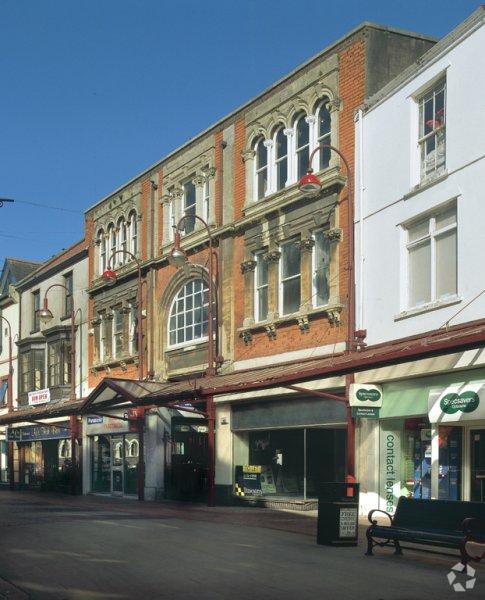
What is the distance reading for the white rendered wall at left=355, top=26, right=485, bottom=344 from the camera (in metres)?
18.9

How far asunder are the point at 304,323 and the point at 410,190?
17.3ft

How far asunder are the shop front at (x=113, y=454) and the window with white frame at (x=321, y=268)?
10.8 metres

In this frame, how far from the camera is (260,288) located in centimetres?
2748

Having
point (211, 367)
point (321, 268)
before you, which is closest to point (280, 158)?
point (321, 268)

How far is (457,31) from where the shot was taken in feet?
64.6

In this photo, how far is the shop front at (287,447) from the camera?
81.3ft

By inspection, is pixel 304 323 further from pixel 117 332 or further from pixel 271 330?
pixel 117 332

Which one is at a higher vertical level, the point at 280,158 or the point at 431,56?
the point at 431,56

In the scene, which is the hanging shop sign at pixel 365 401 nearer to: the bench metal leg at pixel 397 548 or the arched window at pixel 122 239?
the bench metal leg at pixel 397 548

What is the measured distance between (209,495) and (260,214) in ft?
28.1

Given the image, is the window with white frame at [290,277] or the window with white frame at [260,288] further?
the window with white frame at [260,288]

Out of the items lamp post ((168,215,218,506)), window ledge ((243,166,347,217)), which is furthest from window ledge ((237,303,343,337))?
window ledge ((243,166,347,217))

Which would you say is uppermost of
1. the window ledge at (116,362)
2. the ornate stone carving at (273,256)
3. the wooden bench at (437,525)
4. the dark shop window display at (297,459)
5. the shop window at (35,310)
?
the ornate stone carving at (273,256)

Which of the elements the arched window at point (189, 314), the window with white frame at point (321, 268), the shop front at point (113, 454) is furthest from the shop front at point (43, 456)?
the window with white frame at point (321, 268)
